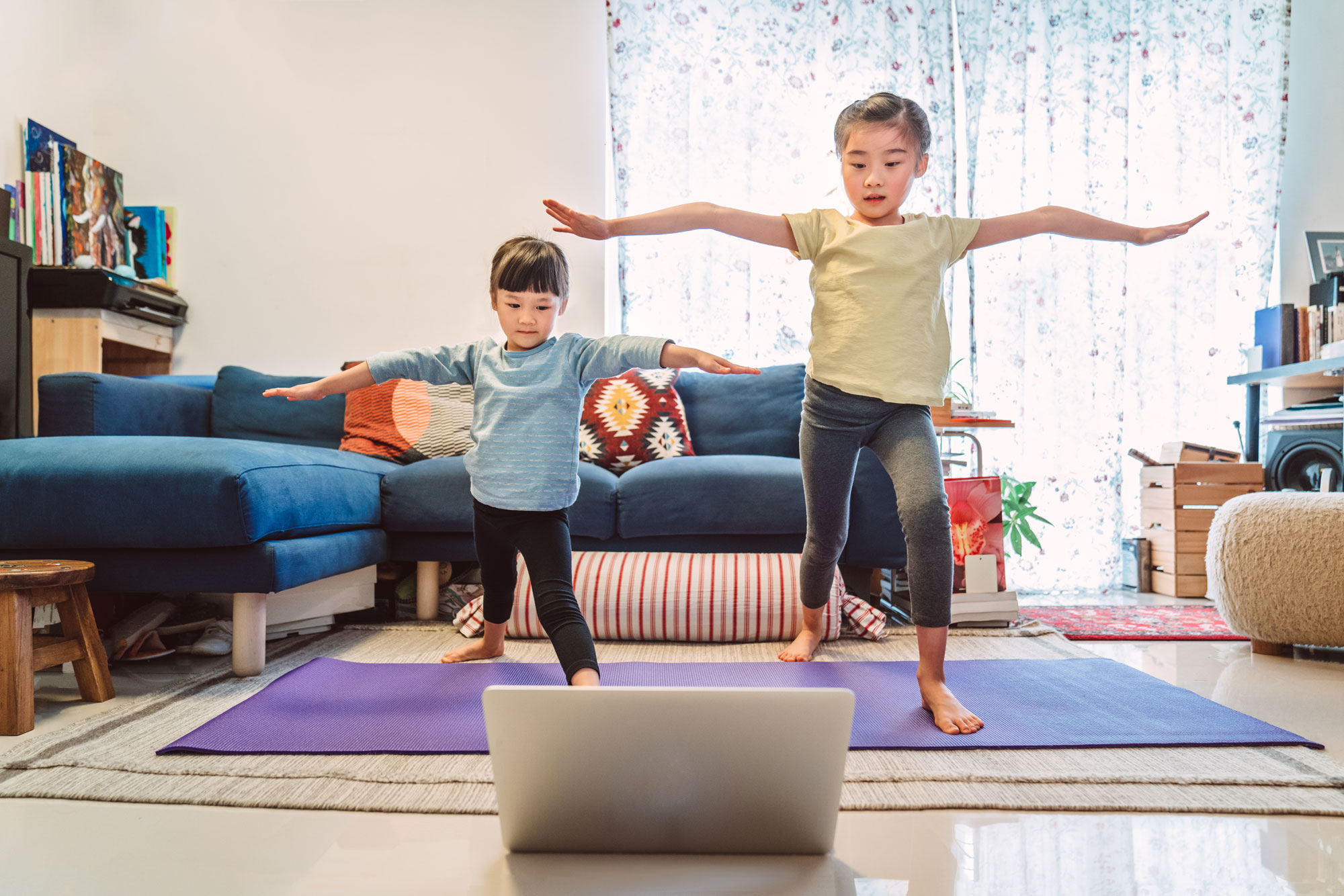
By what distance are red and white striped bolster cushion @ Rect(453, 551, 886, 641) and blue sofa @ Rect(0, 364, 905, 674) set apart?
191mm

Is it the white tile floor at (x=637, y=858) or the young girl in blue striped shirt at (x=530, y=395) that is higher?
the young girl in blue striped shirt at (x=530, y=395)

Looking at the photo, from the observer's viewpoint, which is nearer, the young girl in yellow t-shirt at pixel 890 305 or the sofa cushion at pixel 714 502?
the young girl in yellow t-shirt at pixel 890 305

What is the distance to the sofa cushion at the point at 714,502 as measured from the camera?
7.13ft

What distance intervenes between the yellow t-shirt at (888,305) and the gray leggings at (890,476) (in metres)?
0.04

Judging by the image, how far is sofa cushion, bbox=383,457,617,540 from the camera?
2197mm

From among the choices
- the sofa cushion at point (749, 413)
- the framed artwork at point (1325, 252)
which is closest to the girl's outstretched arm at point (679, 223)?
the sofa cushion at point (749, 413)

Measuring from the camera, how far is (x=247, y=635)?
167 cm

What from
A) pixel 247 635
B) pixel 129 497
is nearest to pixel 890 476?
pixel 247 635

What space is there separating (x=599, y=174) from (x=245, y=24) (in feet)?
5.09

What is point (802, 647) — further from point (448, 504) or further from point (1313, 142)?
point (1313, 142)

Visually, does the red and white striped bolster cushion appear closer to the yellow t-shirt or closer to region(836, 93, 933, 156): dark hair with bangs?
the yellow t-shirt

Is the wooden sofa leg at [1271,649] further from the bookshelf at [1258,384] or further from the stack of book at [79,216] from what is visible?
the stack of book at [79,216]

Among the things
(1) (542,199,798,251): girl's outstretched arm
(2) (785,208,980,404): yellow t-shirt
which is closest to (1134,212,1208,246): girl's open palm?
(2) (785,208,980,404): yellow t-shirt

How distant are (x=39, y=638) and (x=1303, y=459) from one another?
13.1 feet
